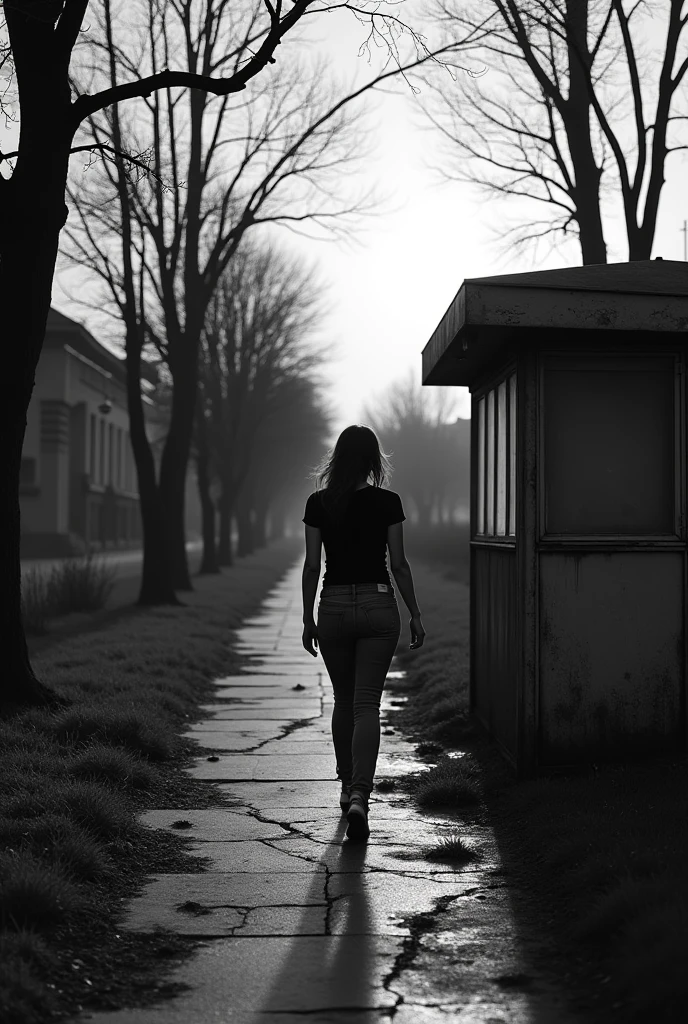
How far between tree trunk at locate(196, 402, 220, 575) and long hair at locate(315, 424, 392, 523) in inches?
1005

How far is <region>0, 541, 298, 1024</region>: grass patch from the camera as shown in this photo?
389 cm

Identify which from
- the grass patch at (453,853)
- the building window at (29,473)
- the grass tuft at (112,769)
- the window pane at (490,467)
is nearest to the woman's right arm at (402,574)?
the grass patch at (453,853)

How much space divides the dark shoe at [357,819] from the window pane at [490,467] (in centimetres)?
285

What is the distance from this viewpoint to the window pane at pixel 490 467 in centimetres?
828

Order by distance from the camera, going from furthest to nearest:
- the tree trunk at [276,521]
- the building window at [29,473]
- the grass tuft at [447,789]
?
the tree trunk at [276,521], the building window at [29,473], the grass tuft at [447,789]

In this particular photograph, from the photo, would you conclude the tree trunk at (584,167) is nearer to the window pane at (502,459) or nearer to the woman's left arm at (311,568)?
the window pane at (502,459)

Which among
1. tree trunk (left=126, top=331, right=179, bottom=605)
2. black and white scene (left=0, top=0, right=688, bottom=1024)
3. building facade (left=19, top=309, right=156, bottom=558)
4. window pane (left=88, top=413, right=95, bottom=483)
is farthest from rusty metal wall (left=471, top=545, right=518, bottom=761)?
window pane (left=88, top=413, right=95, bottom=483)

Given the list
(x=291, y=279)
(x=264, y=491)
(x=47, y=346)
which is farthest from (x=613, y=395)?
(x=264, y=491)

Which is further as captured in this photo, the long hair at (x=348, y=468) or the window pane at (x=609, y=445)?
the window pane at (x=609, y=445)

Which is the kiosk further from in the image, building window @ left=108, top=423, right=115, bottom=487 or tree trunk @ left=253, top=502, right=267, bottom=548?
building window @ left=108, top=423, right=115, bottom=487

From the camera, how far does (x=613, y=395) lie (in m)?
6.99

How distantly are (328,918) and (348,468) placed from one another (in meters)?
2.21

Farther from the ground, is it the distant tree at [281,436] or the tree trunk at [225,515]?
the distant tree at [281,436]

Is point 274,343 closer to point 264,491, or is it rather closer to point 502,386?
point 264,491
